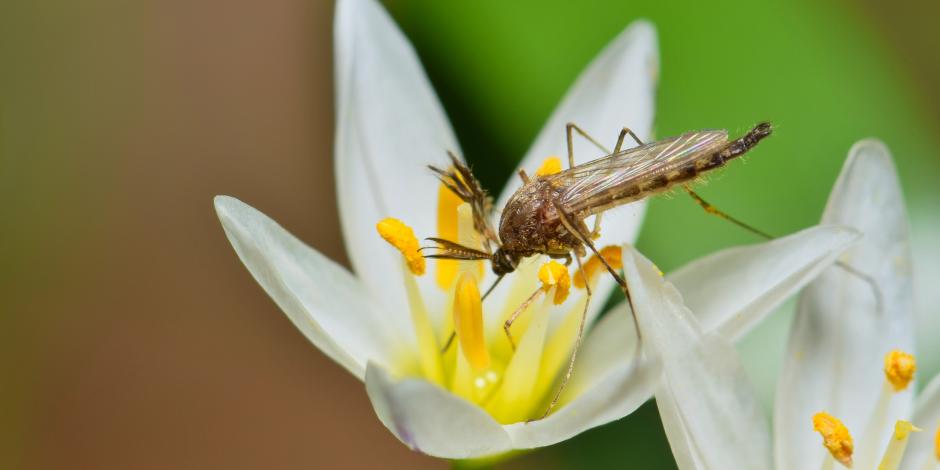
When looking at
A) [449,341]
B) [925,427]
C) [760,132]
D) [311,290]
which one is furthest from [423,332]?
[925,427]

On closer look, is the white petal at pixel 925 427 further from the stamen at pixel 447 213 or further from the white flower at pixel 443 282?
the stamen at pixel 447 213

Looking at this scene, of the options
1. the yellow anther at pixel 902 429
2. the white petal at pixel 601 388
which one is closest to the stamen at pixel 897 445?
the yellow anther at pixel 902 429

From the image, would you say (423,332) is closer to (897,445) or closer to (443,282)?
(443,282)

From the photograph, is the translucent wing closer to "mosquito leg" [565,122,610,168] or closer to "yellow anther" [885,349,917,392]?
"mosquito leg" [565,122,610,168]

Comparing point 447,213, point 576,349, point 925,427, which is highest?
point 447,213

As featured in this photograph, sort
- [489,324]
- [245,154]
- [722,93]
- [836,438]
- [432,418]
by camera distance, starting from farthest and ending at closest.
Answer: [245,154]
[722,93]
[489,324]
[836,438]
[432,418]

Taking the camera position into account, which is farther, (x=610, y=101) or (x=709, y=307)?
(x=610, y=101)

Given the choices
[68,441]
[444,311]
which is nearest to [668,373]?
[444,311]
